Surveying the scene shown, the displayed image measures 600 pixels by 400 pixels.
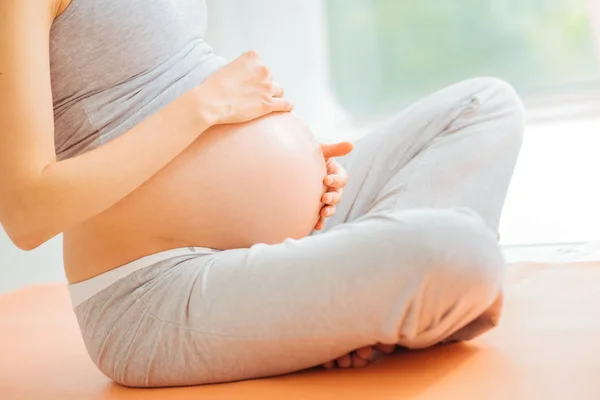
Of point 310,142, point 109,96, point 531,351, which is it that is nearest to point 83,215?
point 109,96

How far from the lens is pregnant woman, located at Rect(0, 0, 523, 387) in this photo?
3.12 feet

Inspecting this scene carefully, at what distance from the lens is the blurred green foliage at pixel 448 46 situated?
3043 mm

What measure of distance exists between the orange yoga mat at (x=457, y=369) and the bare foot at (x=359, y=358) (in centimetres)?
1

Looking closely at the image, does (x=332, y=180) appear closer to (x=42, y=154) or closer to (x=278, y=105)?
(x=278, y=105)

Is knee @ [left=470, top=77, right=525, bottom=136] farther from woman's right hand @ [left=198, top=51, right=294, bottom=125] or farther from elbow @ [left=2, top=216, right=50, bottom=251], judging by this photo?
elbow @ [left=2, top=216, right=50, bottom=251]

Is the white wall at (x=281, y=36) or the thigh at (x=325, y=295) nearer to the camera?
the thigh at (x=325, y=295)

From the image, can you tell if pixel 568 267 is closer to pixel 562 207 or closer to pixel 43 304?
pixel 562 207

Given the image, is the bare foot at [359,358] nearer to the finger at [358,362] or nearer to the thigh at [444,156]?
the finger at [358,362]

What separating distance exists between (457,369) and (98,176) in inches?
18.3

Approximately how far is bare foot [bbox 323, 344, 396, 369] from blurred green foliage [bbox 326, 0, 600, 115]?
2078 millimetres

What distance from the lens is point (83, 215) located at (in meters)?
0.97

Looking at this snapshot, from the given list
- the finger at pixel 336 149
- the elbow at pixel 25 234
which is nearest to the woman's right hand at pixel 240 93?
the finger at pixel 336 149

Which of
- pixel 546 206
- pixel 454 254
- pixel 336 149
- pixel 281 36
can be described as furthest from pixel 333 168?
pixel 281 36

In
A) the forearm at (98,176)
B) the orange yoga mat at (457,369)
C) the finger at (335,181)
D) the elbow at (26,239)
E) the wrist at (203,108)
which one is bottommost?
the orange yoga mat at (457,369)
